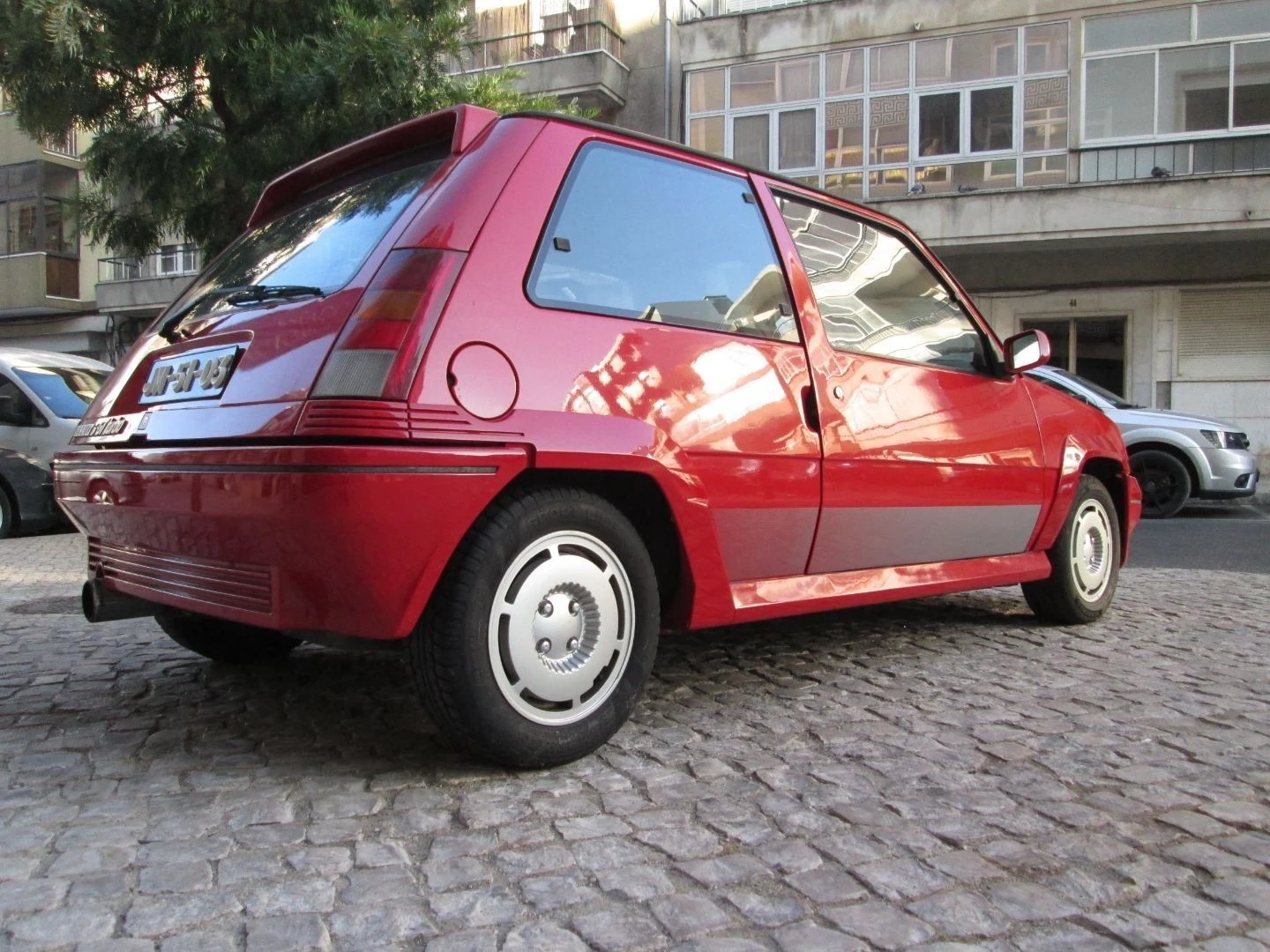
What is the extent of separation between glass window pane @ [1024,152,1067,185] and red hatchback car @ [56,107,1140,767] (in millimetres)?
14754

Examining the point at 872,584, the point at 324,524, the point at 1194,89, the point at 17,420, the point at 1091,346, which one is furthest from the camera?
the point at 1091,346

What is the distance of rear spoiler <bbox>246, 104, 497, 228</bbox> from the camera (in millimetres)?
2752

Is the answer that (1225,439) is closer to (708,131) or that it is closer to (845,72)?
(845,72)

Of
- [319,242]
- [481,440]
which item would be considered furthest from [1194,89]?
[481,440]

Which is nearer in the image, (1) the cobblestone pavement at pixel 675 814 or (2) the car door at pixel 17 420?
(1) the cobblestone pavement at pixel 675 814

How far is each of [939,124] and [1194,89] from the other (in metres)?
3.76

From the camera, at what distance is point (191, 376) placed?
110 inches

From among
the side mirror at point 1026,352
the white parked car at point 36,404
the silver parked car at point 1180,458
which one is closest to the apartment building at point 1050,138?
the silver parked car at point 1180,458

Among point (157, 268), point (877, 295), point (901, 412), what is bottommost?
point (901, 412)

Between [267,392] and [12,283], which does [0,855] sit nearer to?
[267,392]

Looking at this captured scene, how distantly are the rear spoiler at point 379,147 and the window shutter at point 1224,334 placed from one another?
1710 centimetres

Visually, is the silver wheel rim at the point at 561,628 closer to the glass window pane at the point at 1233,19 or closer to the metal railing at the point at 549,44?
the glass window pane at the point at 1233,19

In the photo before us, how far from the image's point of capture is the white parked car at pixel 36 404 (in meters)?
10.6

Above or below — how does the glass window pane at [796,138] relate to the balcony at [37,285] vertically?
above
